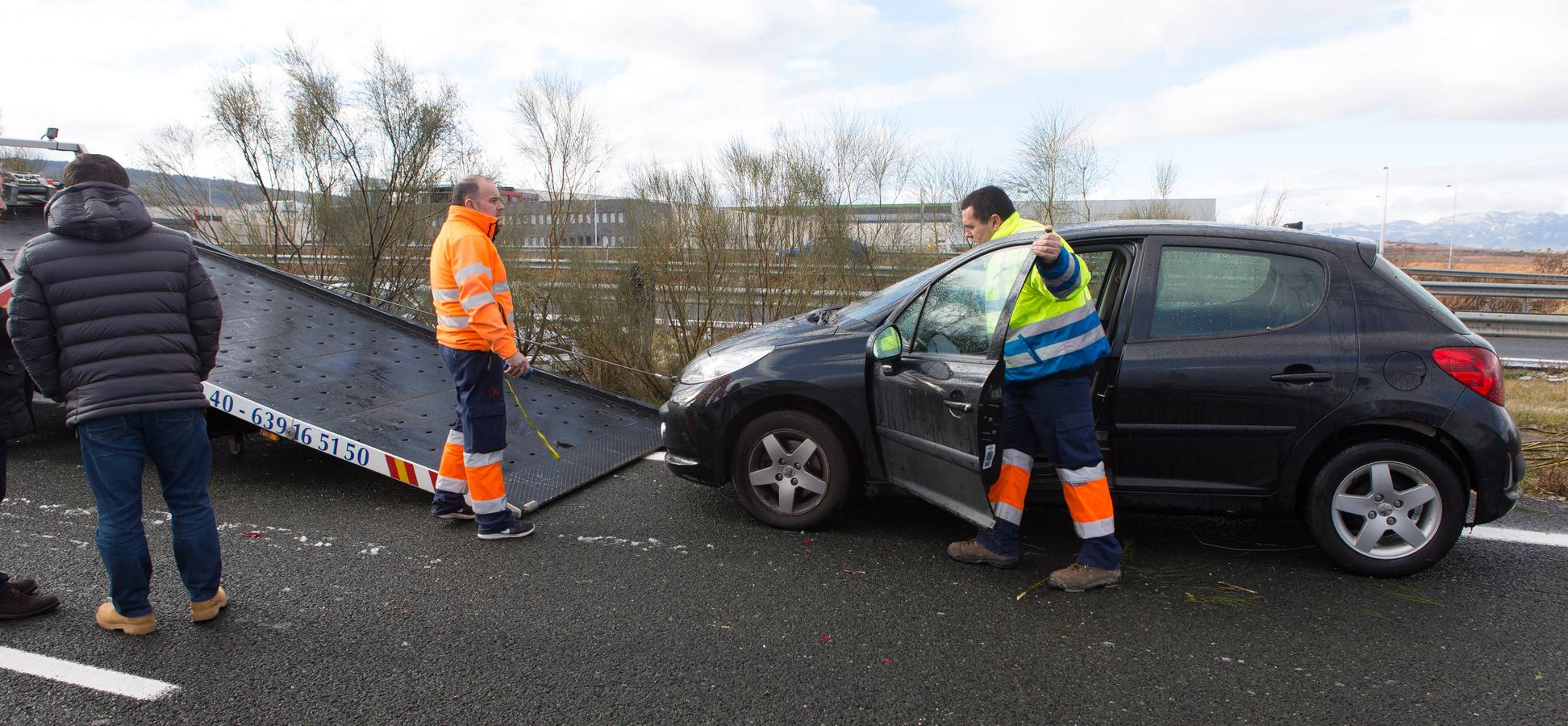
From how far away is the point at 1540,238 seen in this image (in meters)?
186

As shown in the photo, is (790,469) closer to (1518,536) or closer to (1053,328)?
(1053,328)

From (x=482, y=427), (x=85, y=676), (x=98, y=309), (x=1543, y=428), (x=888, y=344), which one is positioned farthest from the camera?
(x=1543, y=428)

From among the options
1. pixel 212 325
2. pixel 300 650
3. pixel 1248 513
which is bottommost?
pixel 300 650

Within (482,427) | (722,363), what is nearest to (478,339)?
(482,427)

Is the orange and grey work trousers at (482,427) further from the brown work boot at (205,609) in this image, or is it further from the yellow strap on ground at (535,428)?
the brown work boot at (205,609)

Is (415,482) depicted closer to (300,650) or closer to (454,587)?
(454,587)

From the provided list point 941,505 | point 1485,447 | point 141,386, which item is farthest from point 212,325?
point 1485,447

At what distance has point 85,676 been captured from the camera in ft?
9.82

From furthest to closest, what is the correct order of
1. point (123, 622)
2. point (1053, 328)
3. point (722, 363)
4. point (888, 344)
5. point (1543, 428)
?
point (1543, 428)
point (722, 363)
point (888, 344)
point (1053, 328)
point (123, 622)

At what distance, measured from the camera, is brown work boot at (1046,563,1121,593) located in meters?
3.72

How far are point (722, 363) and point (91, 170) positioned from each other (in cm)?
273

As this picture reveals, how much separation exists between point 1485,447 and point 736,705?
330 centimetres

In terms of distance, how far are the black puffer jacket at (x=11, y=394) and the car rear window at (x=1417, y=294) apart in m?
5.61

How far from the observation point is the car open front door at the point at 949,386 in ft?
12.2
